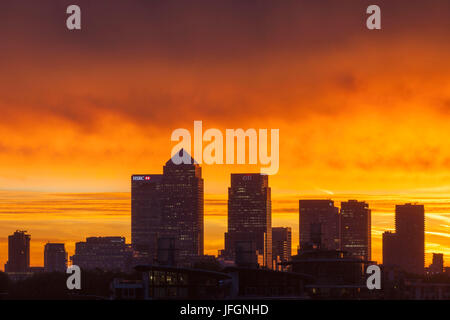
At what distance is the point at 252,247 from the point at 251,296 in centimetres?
2100

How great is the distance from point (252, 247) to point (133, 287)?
98.3ft

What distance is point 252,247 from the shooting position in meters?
179

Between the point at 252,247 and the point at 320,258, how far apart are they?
2555 centimetres
